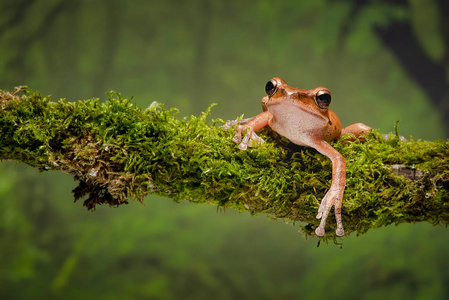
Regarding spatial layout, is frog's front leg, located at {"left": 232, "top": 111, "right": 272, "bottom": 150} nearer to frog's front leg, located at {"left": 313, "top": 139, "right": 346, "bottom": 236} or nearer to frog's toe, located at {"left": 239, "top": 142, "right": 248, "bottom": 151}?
frog's toe, located at {"left": 239, "top": 142, "right": 248, "bottom": 151}

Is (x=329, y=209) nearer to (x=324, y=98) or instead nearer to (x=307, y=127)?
(x=307, y=127)

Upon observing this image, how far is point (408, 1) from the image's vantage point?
4863 millimetres

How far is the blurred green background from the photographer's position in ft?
14.9

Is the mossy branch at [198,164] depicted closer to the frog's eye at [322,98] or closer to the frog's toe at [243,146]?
the frog's toe at [243,146]

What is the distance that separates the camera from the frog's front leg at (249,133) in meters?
1.97

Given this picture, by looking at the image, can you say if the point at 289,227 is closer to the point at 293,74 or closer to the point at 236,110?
the point at 236,110

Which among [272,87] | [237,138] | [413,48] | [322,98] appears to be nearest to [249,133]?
[237,138]

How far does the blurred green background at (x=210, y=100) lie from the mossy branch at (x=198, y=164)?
2.73 meters

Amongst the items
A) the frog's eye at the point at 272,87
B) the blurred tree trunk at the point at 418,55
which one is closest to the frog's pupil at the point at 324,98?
the frog's eye at the point at 272,87

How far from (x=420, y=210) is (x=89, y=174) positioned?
75.9 inches

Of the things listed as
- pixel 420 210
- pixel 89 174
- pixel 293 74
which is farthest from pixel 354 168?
pixel 293 74

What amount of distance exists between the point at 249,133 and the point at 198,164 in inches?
14.3

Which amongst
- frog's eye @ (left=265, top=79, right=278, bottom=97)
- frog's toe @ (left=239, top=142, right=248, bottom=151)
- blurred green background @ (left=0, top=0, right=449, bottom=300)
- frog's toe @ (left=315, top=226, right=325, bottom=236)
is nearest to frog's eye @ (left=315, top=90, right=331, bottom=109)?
frog's eye @ (left=265, top=79, right=278, bottom=97)

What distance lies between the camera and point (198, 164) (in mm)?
1879
